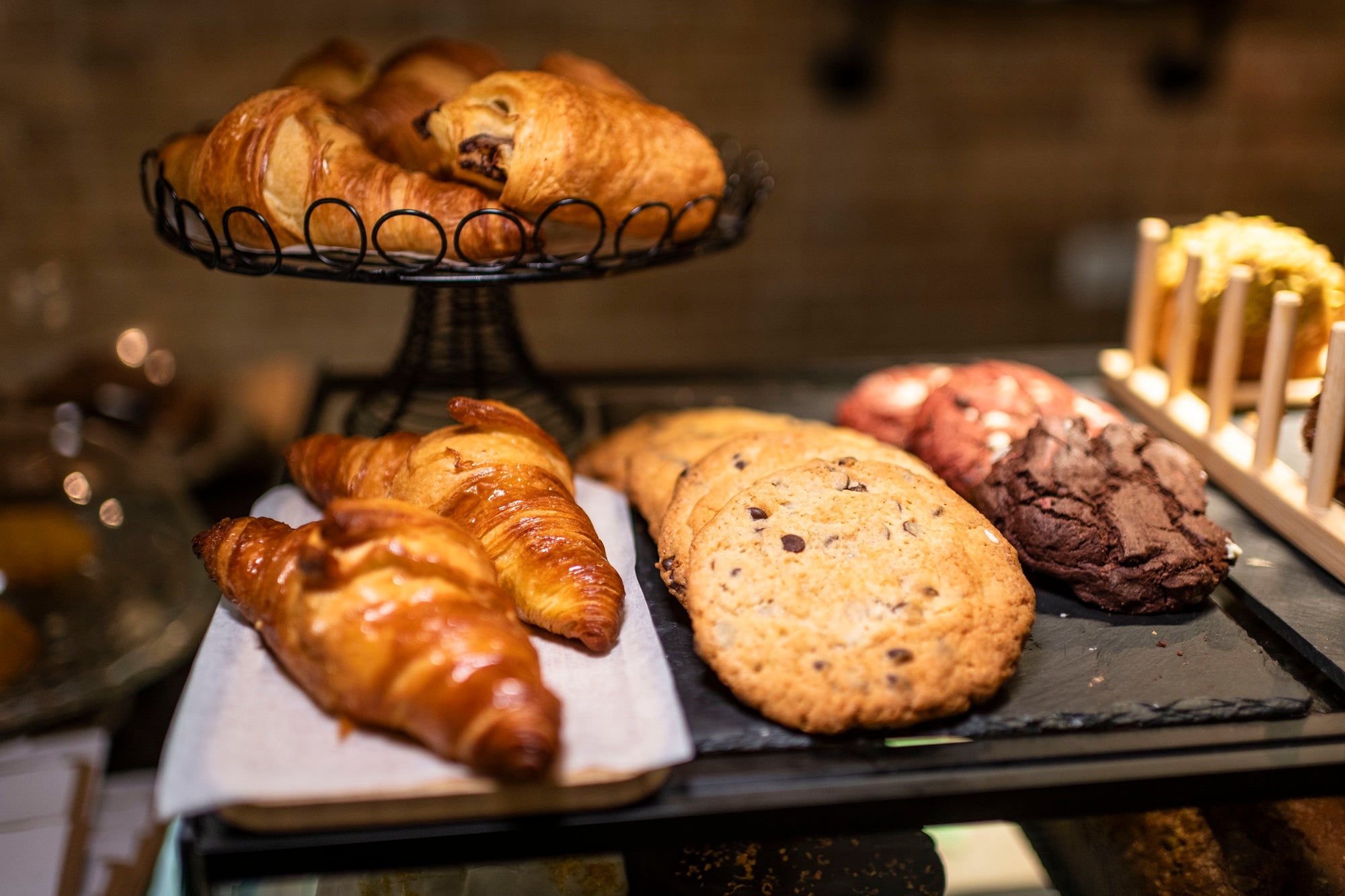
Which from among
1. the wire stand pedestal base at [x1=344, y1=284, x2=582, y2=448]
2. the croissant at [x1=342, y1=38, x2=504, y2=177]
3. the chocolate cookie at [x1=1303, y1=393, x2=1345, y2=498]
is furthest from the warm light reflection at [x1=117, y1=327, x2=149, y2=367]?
the chocolate cookie at [x1=1303, y1=393, x2=1345, y2=498]

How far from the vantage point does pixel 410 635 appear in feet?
3.02

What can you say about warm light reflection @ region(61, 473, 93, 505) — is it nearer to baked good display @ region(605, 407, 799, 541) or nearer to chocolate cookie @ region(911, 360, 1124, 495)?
baked good display @ region(605, 407, 799, 541)

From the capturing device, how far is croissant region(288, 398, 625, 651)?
3.57ft

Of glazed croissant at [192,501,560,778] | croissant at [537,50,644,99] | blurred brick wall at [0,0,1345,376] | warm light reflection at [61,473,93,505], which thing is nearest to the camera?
glazed croissant at [192,501,560,778]

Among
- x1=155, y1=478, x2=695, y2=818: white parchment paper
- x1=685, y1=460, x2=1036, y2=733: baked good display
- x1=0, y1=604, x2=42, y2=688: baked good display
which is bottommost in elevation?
x1=0, y1=604, x2=42, y2=688: baked good display

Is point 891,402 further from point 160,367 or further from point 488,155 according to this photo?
point 160,367

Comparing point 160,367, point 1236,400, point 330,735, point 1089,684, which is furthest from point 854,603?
point 160,367

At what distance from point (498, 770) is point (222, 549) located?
449 mm

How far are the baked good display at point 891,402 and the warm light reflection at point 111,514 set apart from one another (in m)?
1.22

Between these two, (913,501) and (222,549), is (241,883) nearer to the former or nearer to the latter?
(222,549)

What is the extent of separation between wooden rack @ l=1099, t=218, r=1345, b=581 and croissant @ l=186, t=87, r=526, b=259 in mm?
1023

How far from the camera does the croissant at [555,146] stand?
1271mm

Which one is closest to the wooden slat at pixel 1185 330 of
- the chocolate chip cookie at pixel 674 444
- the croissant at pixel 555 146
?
the chocolate chip cookie at pixel 674 444

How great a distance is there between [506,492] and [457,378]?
51 centimetres
